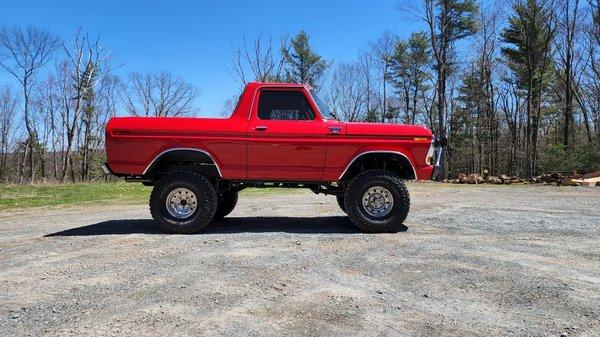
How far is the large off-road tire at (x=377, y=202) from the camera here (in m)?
6.64

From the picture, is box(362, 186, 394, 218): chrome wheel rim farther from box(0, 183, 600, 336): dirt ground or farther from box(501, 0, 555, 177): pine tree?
box(501, 0, 555, 177): pine tree

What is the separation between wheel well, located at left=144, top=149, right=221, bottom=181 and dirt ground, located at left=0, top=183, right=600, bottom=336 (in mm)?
898

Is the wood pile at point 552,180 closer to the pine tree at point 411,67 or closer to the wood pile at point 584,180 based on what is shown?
the wood pile at point 584,180

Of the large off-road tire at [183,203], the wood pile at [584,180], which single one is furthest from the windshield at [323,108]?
the wood pile at [584,180]

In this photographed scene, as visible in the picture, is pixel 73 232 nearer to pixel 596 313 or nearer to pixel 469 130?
pixel 596 313

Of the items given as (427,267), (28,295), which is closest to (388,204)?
(427,267)

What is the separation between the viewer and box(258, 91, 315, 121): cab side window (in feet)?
22.2

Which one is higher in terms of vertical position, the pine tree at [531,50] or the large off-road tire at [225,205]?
the pine tree at [531,50]

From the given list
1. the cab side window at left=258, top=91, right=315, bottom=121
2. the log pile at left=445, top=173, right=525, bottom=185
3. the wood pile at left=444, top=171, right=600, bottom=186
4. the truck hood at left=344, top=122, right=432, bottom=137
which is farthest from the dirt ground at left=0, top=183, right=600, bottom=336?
the log pile at left=445, top=173, right=525, bottom=185

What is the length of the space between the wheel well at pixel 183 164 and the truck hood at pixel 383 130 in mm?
2112

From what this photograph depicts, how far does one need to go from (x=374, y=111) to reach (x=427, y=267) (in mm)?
40191

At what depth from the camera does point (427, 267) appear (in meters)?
4.58

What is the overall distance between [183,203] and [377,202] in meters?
2.92

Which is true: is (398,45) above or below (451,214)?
above
